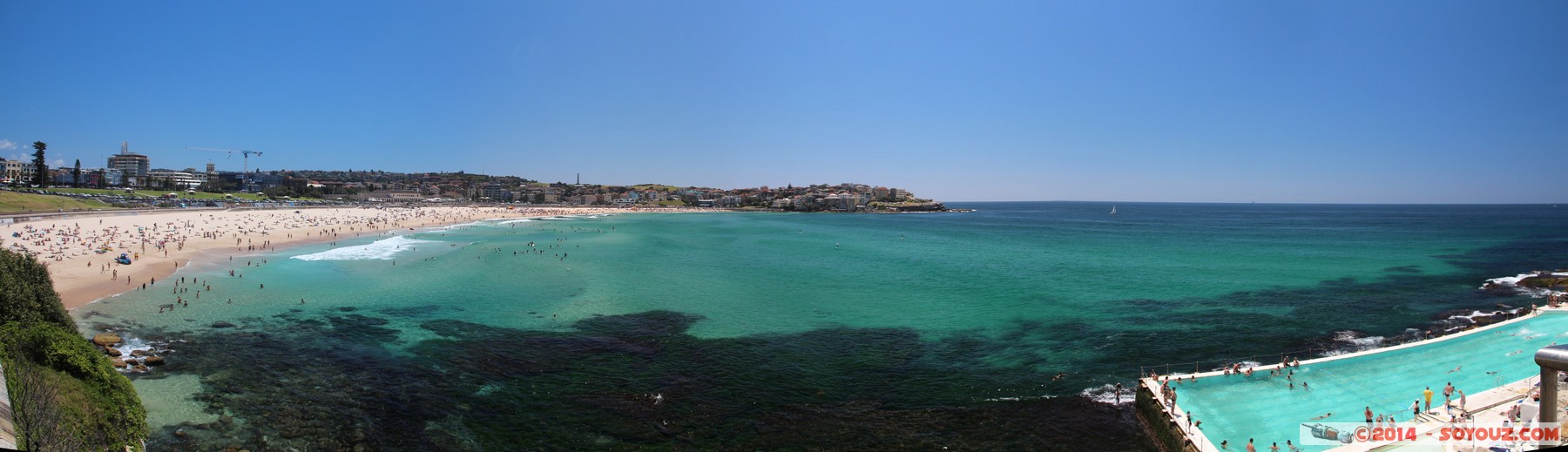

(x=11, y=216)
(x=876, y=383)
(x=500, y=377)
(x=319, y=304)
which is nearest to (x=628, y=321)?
(x=500, y=377)

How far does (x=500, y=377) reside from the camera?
16656 mm

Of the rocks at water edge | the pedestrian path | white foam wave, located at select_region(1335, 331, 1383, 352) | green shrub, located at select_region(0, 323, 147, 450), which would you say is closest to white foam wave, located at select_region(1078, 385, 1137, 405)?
white foam wave, located at select_region(1335, 331, 1383, 352)

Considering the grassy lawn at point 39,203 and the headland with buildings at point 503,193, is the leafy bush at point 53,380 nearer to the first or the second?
the grassy lawn at point 39,203

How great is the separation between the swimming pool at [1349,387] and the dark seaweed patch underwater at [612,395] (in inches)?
75.1

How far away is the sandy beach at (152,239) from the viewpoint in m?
29.1

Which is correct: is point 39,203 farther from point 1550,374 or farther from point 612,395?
point 1550,374

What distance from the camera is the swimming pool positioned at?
13.4m

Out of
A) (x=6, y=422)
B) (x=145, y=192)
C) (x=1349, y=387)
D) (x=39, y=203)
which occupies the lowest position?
(x=1349, y=387)

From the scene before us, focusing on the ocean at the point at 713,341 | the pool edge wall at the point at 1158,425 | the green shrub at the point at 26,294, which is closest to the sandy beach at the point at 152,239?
the ocean at the point at 713,341

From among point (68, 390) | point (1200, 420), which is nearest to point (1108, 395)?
point (1200, 420)

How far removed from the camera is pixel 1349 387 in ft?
50.0

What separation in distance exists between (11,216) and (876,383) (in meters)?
66.8

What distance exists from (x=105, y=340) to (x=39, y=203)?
65.5m

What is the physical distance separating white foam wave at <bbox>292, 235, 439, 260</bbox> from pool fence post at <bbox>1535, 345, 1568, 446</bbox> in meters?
47.9
